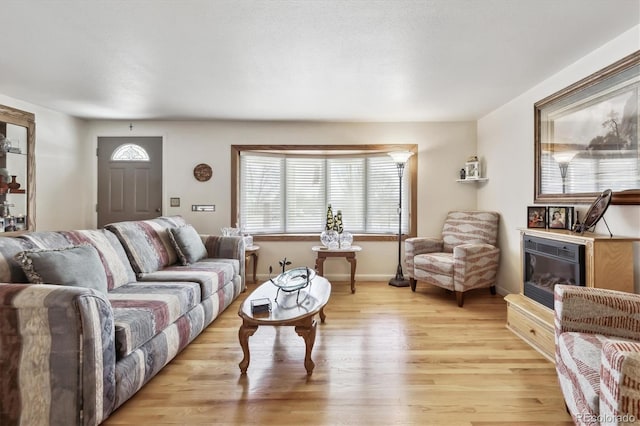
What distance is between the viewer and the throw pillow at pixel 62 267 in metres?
1.81

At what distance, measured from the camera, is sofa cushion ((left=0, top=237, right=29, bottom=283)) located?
1783 mm

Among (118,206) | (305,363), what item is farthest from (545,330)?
(118,206)

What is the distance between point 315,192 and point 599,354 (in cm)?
384

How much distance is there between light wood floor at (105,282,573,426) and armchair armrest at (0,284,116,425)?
327 millimetres

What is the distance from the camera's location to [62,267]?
6.13 ft

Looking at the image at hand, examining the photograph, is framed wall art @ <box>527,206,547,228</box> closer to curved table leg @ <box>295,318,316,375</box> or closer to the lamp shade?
the lamp shade

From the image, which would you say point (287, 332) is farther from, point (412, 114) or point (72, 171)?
point (72, 171)

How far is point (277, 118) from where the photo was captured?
4355 millimetres

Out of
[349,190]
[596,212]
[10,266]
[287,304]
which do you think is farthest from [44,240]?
[596,212]

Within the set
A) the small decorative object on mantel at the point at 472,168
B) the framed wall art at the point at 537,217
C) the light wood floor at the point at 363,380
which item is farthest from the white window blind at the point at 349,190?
the framed wall art at the point at 537,217

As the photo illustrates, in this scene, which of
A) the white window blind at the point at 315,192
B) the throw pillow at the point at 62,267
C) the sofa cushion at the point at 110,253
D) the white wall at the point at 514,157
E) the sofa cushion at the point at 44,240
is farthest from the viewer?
the white window blind at the point at 315,192

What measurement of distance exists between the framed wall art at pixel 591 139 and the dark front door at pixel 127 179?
4757 millimetres

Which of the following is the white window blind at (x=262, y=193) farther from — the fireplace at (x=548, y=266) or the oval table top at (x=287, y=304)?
the fireplace at (x=548, y=266)

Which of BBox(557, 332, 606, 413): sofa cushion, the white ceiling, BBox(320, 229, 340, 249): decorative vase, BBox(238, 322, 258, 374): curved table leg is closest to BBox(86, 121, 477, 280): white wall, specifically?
BBox(320, 229, 340, 249): decorative vase
